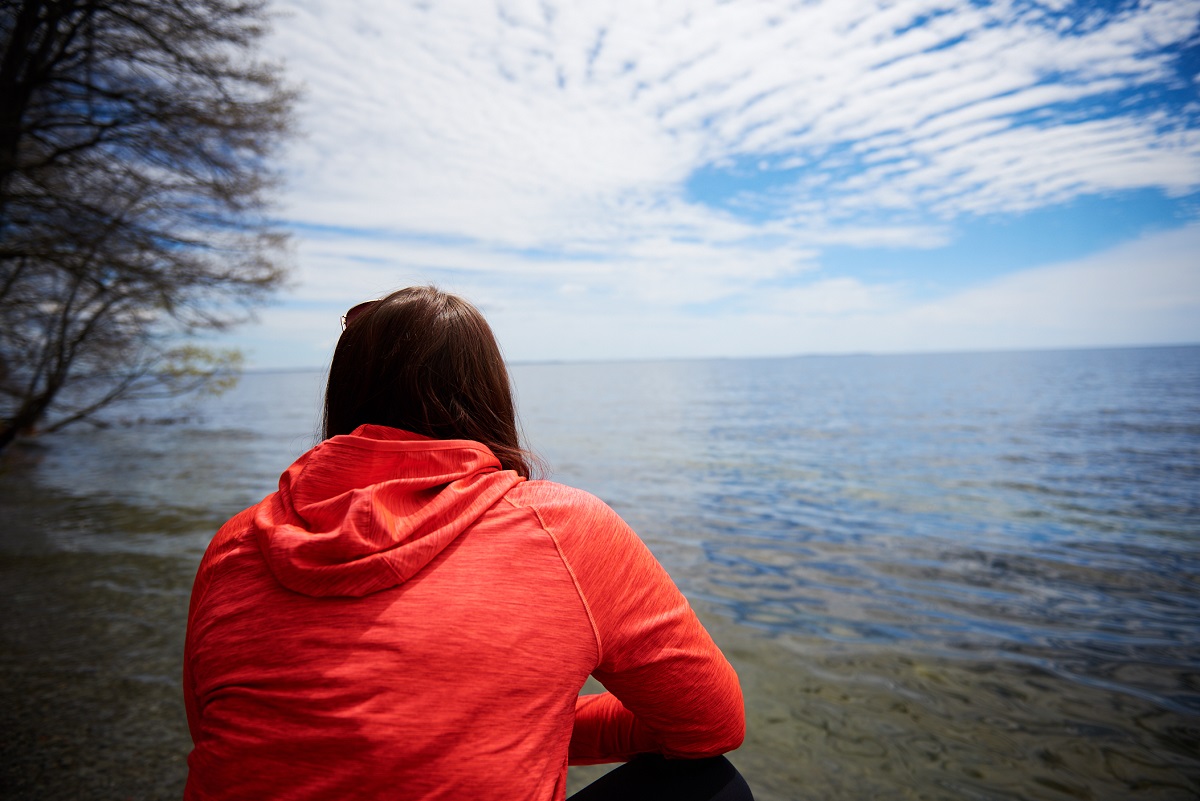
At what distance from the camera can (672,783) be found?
1630 millimetres

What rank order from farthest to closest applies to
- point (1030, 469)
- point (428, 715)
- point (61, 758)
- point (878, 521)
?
point (1030, 469)
point (878, 521)
point (61, 758)
point (428, 715)

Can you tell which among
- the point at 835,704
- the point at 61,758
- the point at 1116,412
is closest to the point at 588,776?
the point at 835,704

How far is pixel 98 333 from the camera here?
777 cm

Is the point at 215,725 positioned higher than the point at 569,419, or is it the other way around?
the point at 215,725

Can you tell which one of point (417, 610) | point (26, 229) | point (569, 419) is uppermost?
point (26, 229)

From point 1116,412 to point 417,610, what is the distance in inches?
1305

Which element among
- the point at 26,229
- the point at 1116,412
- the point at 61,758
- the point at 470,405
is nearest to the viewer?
the point at 470,405

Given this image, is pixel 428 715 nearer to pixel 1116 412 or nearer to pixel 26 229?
pixel 26 229

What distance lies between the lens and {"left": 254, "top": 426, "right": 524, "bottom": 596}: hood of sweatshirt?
114cm

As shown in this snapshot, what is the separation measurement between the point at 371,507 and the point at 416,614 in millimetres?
205

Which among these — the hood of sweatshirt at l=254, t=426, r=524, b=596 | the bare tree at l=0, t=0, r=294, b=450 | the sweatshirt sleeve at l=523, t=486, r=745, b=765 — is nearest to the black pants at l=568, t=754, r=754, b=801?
the sweatshirt sleeve at l=523, t=486, r=745, b=765

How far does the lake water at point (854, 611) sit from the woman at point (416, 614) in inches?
29.6

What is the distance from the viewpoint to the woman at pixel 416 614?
1.11 meters

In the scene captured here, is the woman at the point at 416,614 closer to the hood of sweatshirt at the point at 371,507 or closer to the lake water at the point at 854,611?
the hood of sweatshirt at the point at 371,507
